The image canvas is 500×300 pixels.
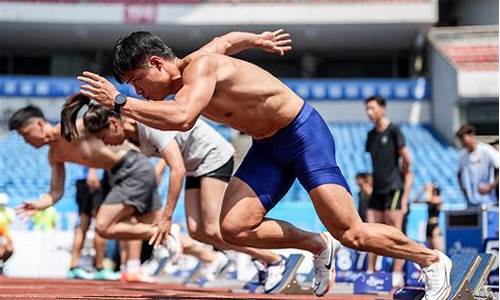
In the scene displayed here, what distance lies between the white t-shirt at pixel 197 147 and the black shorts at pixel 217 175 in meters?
0.03

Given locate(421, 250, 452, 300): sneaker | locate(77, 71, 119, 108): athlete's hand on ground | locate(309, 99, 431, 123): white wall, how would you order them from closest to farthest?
1. locate(77, 71, 119, 108): athlete's hand on ground
2. locate(421, 250, 452, 300): sneaker
3. locate(309, 99, 431, 123): white wall

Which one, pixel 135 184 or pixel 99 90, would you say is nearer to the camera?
pixel 99 90

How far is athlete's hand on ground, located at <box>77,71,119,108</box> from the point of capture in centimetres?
432

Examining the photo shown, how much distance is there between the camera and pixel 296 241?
5355 millimetres

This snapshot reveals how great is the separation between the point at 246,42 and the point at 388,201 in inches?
166

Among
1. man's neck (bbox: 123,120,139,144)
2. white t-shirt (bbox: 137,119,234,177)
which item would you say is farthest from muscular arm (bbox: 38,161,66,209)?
white t-shirt (bbox: 137,119,234,177)

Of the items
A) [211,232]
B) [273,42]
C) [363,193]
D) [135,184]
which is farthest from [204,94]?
[363,193]

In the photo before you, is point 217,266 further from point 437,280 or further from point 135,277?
point 437,280

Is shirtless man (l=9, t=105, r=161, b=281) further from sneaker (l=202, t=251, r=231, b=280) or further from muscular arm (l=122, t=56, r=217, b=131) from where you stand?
muscular arm (l=122, t=56, r=217, b=131)

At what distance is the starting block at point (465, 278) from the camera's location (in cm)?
500

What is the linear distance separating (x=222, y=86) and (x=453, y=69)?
993 inches

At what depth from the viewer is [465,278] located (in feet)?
16.5

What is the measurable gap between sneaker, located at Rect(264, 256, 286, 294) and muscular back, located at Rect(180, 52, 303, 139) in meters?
2.52

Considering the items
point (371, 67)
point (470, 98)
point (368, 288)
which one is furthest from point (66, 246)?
point (371, 67)
